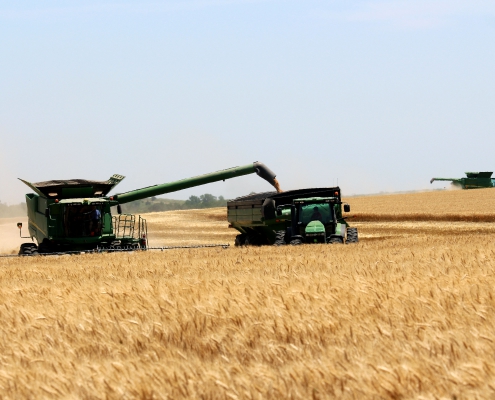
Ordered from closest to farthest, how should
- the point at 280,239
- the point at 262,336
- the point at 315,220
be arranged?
1. the point at 262,336
2. the point at 315,220
3. the point at 280,239

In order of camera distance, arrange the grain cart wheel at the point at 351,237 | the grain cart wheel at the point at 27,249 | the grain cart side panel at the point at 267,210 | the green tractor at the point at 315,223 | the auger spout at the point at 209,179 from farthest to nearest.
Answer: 1. the auger spout at the point at 209,179
2. the grain cart side panel at the point at 267,210
3. the grain cart wheel at the point at 27,249
4. the grain cart wheel at the point at 351,237
5. the green tractor at the point at 315,223

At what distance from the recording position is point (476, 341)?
21.7ft

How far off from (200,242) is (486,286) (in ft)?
109

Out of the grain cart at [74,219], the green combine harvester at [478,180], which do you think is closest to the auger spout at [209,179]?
the grain cart at [74,219]

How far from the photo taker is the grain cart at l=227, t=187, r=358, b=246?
91.4ft

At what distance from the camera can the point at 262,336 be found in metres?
8.00

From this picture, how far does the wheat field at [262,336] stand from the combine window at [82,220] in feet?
49.2

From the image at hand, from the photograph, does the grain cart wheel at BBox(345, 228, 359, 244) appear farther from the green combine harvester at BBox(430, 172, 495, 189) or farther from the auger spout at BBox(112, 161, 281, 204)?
the green combine harvester at BBox(430, 172, 495, 189)

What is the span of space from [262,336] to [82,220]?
72.3 feet

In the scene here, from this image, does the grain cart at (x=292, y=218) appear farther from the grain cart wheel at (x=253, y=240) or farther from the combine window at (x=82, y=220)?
the combine window at (x=82, y=220)

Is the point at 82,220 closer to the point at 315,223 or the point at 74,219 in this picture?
the point at 74,219

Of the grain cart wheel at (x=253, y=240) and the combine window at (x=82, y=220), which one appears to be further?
the grain cart wheel at (x=253, y=240)

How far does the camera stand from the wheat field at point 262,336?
5.83 meters

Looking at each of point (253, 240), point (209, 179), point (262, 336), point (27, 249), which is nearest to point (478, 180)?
point (253, 240)
